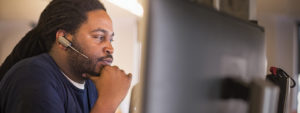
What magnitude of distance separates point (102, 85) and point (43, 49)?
0.79 feet

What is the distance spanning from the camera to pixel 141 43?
1.70 ft

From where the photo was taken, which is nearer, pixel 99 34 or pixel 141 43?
pixel 141 43

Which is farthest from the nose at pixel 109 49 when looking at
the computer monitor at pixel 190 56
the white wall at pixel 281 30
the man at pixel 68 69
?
the white wall at pixel 281 30

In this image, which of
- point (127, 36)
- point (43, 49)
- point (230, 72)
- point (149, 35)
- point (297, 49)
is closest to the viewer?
point (149, 35)

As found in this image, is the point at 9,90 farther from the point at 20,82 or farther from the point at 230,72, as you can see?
the point at 230,72

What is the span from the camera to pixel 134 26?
2.34 feet

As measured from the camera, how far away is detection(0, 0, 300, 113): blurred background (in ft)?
2.46

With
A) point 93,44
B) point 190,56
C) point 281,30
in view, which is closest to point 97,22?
point 93,44

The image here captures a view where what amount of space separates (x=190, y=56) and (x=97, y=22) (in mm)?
384

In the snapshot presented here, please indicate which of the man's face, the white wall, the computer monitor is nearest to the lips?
the man's face

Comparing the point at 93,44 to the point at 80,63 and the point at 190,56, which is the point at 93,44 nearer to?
the point at 80,63

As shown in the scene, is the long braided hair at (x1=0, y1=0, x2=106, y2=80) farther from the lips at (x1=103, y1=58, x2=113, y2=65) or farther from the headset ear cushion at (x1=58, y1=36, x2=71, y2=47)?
the lips at (x1=103, y1=58, x2=113, y2=65)

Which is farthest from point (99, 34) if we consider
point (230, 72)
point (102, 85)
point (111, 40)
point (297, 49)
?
point (297, 49)

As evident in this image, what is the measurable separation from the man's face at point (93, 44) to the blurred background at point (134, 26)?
0.02 meters
